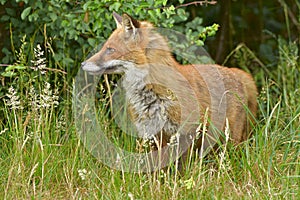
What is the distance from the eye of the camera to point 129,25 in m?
4.78

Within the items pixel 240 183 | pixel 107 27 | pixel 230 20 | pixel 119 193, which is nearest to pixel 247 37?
pixel 230 20

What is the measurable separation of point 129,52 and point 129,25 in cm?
20

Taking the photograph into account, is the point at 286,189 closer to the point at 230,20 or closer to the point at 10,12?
the point at 10,12

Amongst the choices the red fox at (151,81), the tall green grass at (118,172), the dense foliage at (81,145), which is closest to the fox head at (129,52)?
the red fox at (151,81)

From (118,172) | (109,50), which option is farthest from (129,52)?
(118,172)

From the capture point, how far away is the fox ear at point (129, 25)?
15.5ft

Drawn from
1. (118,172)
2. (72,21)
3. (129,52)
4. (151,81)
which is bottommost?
(118,172)

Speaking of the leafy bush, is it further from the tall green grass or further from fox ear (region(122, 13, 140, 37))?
the tall green grass

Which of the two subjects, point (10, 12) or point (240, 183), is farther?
point (10, 12)

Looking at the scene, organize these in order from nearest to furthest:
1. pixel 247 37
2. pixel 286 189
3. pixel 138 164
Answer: pixel 286 189 → pixel 138 164 → pixel 247 37

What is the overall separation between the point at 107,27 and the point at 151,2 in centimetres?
48

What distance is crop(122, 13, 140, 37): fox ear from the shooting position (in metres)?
4.73

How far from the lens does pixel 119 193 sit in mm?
4020

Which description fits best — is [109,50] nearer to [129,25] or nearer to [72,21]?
[129,25]
